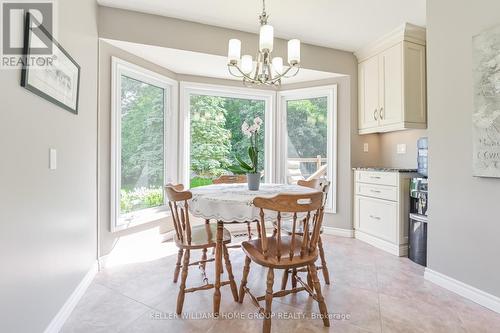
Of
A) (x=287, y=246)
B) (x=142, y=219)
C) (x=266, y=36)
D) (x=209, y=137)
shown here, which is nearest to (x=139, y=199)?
(x=142, y=219)

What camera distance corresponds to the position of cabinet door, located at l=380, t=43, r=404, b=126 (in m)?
3.07

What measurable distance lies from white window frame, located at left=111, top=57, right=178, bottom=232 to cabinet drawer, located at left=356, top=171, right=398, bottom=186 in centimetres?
239

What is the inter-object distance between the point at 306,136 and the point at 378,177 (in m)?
1.19

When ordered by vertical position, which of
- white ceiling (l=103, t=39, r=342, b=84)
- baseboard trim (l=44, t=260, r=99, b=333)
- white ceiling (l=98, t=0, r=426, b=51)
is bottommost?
baseboard trim (l=44, t=260, r=99, b=333)

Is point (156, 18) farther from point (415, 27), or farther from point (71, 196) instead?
point (415, 27)

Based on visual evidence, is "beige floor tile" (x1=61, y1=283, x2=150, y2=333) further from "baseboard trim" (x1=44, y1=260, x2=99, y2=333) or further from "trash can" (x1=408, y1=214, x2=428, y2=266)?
"trash can" (x1=408, y1=214, x2=428, y2=266)

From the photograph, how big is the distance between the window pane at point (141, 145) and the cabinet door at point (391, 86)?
8.94 ft

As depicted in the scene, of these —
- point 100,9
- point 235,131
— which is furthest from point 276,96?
point 100,9

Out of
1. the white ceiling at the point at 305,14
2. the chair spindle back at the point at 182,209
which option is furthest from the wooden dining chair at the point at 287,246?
the white ceiling at the point at 305,14

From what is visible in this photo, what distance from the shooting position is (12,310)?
1228 mm

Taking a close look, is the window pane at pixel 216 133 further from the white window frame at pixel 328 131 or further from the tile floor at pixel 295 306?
the tile floor at pixel 295 306

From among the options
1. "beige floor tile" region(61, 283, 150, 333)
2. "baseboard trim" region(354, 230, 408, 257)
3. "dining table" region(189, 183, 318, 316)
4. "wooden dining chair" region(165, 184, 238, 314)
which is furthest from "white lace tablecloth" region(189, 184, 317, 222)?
"baseboard trim" region(354, 230, 408, 257)

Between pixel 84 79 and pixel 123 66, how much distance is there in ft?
2.17

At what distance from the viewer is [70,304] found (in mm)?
1875
